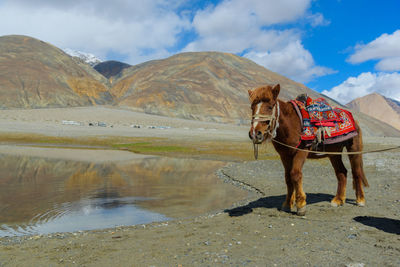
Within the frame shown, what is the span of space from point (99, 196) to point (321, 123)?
28.7 ft

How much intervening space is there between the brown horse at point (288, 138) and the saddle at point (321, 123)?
22cm

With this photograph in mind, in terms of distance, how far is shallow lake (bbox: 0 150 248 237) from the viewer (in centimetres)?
912

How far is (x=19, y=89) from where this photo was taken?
11400 centimetres

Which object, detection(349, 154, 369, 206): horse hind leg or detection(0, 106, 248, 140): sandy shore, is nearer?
detection(349, 154, 369, 206): horse hind leg

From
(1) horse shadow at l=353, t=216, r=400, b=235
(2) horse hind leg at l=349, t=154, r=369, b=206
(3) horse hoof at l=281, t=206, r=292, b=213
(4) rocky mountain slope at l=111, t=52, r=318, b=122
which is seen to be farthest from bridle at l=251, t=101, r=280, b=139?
(4) rocky mountain slope at l=111, t=52, r=318, b=122

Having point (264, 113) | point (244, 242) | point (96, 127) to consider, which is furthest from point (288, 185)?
point (96, 127)

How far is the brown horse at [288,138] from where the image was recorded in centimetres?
726

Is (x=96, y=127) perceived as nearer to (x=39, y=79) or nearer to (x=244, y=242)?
(x=244, y=242)

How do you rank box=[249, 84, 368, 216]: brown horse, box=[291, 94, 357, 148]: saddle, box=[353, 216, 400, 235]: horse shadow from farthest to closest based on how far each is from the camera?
box=[291, 94, 357, 148]: saddle < box=[249, 84, 368, 216]: brown horse < box=[353, 216, 400, 235]: horse shadow

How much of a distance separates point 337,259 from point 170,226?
160 inches

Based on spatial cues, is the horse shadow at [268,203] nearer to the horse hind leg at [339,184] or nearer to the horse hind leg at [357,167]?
the horse hind leg at [339,184]

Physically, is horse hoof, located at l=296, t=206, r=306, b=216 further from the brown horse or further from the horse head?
the horse head

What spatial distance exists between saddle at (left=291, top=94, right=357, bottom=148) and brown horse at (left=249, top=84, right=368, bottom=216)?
0.71ft

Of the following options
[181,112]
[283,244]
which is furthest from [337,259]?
[181,112]
